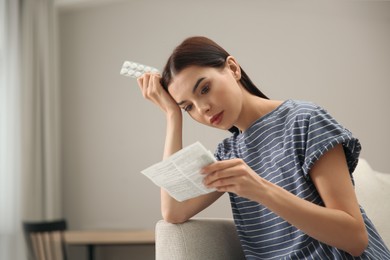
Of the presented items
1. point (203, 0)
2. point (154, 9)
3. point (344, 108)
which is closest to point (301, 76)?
point (344, 108)

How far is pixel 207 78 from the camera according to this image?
3.49 ft

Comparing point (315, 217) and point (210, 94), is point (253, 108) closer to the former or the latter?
point (210, 94)

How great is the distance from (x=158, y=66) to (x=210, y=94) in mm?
1979

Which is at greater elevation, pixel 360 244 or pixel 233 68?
pixel 233 68

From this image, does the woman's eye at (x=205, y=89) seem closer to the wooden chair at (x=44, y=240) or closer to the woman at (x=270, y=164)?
the woman at (x=270, y=164)

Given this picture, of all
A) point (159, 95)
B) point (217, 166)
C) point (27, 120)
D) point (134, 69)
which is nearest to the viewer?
point (217, 166)

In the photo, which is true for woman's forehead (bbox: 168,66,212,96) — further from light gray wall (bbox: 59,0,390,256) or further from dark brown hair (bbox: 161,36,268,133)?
light gray wall (bbox: 59,0,390,256)

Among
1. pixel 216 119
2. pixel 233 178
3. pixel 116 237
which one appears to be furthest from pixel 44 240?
pixel 233 178

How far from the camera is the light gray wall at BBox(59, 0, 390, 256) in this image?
116 inches

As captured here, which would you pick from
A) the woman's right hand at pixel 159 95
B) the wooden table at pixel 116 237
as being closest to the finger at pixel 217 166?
the woman's right hand at pixel 159 95

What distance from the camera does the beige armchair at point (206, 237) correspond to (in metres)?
1.09

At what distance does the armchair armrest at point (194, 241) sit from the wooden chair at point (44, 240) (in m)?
1.50

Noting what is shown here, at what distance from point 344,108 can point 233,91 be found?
2.18m

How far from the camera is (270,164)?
1093 millimetres
